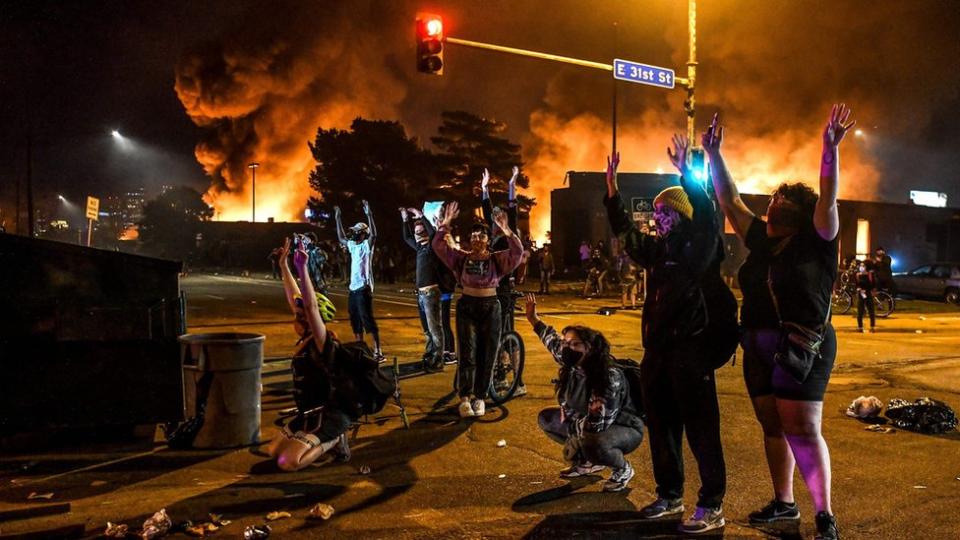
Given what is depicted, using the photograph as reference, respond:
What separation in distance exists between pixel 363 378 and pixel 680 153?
280cm

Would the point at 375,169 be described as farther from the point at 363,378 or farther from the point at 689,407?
the point at 689,407

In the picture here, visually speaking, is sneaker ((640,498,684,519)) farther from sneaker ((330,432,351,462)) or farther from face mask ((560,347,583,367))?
sneaker ((330,432,351,462))

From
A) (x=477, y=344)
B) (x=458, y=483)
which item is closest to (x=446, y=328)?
(x=477, y=344)

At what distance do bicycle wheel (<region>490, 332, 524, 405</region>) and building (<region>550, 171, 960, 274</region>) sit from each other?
96.5ft

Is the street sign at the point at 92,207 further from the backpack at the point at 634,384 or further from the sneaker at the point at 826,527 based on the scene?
the sneaker at the point at 826,527

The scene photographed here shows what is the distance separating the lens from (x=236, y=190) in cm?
8088

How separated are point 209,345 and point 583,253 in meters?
25.7

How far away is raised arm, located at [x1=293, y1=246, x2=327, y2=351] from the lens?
586 centimetres

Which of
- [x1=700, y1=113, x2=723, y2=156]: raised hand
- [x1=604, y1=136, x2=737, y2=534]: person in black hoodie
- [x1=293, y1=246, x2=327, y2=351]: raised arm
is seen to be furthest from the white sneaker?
[x1=700, y1=113, x2=723, y2=156]: raised hand

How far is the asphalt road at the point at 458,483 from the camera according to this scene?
4918mm

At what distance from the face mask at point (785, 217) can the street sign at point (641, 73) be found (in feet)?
41.8

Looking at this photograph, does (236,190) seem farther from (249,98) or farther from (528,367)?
(528,367)

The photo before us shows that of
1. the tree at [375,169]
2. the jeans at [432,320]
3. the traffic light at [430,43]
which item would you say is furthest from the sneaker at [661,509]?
the tree at [375,169]

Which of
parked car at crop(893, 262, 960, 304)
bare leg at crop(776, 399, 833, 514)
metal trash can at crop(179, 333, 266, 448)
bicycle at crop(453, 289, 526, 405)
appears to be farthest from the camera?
parked car at crop(893, 262, 960, 304)
